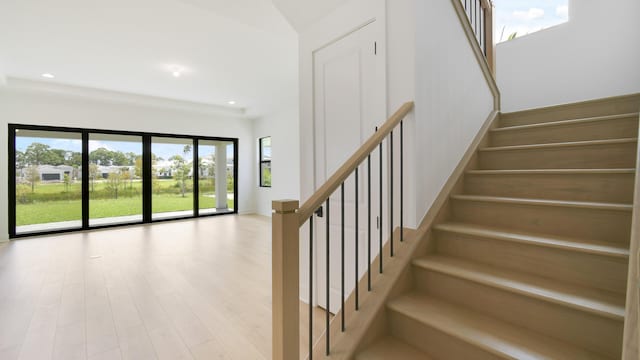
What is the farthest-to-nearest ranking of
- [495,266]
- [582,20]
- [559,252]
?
1. [582,20]
2. [495,266]
3. [559,252]

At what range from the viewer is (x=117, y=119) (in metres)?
6.39

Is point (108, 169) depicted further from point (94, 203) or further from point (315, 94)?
point (315, 94)

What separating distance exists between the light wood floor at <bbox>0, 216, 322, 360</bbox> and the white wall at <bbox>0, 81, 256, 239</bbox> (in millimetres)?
2253

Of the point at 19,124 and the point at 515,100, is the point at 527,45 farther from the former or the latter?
the point at 19,124

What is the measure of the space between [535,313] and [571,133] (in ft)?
5.39

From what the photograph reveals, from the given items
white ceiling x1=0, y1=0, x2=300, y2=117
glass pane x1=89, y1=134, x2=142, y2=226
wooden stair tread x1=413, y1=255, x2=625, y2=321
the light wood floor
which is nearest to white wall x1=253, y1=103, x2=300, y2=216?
white ceiling x1=0, y1=0, x2=300, y2=117

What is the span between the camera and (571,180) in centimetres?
189

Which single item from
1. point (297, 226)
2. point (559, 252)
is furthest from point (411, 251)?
point (297, 226)

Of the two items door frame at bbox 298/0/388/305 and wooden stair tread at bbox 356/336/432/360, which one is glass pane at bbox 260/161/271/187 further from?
wooden stair tread at bbox 356/336/432/360

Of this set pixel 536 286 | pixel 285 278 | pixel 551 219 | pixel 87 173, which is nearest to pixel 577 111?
pixel 551 219

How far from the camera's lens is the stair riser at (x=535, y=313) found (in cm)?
122

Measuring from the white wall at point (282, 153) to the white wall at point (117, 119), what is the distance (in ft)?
1.87

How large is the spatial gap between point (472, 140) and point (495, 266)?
128 centimetres

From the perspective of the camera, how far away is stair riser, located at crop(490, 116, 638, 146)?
2119 mm
